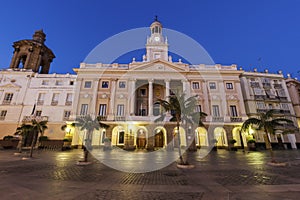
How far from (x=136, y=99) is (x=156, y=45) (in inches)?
585

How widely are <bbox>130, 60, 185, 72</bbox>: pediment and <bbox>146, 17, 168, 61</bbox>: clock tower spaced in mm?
5303

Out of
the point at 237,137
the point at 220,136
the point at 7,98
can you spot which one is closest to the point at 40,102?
the point at 7,98

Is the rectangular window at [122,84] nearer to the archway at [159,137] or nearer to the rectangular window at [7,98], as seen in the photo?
the archway at [159,137]

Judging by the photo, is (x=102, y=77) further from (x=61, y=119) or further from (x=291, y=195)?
(x=291, y=195)

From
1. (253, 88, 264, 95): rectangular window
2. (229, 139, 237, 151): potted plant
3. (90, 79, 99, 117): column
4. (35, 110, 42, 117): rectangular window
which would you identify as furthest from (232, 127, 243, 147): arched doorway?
(35, 110, 42, 117): rectangular window

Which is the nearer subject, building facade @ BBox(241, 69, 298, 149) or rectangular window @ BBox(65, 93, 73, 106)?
building facade @ BBox(241, 69, 298, 149)

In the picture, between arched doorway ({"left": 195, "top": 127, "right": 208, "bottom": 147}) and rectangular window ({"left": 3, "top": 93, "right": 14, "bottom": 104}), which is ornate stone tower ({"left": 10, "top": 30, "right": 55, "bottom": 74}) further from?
arched doorway ({"left": 195, "top": 127, "right": 208, "bottom": 147})

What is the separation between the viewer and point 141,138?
84.5ft

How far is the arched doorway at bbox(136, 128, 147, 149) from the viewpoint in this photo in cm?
2564

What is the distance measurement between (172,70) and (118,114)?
1345cm

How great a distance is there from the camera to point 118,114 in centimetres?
→ 2698

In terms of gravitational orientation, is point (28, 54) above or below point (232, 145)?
above

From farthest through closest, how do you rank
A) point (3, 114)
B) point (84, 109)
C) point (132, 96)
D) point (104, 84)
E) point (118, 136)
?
1. point (104, 84)
2. point (3, 114)
3. point (132, 96)
4. point (84, 109)
5. point (118, 136)

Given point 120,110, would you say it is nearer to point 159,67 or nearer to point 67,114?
point 67,114
